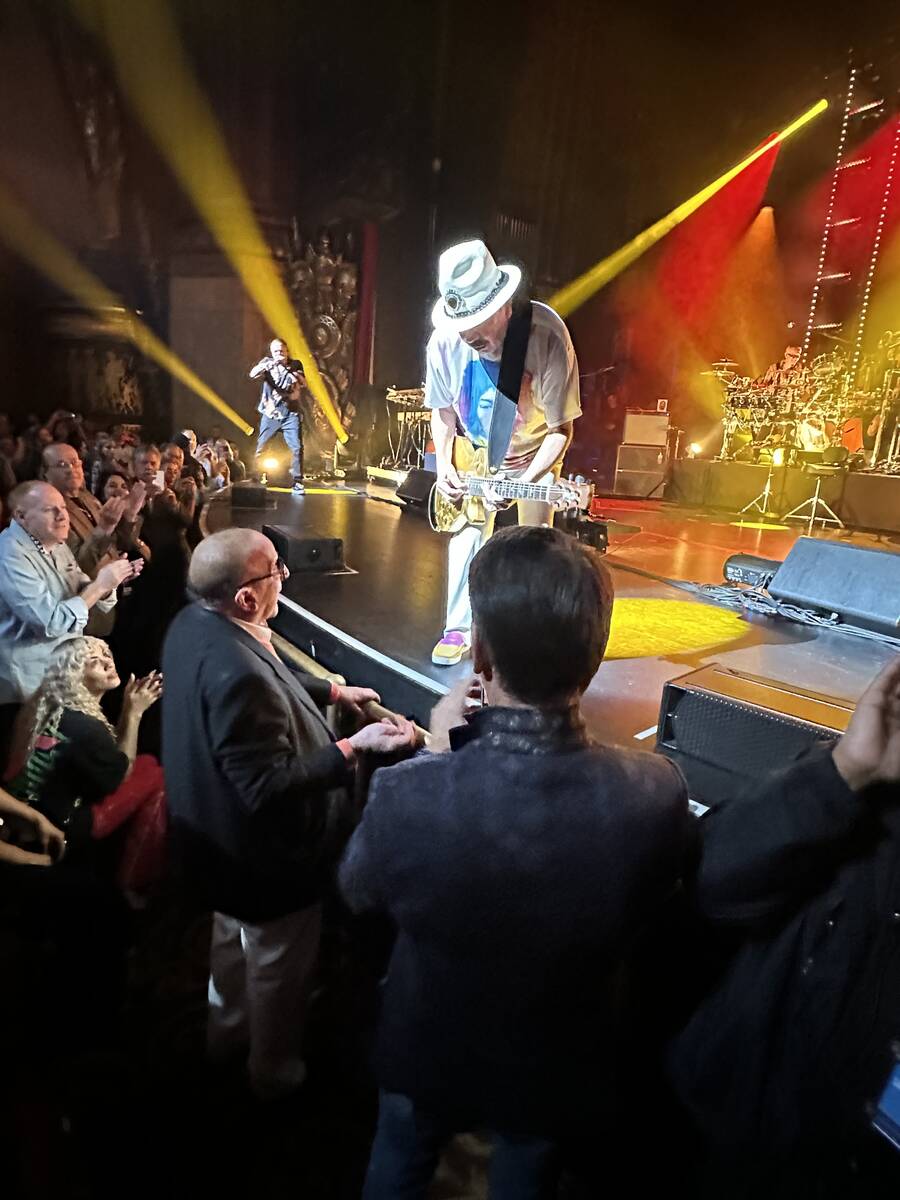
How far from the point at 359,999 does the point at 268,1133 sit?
0.47 m

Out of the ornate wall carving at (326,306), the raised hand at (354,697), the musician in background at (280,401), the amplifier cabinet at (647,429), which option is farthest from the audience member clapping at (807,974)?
the ornate wall carving at (326,306)

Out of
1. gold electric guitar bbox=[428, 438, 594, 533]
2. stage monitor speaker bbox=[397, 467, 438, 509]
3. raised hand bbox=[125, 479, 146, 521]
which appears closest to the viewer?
gold electric guitar bbox=[428, 438, 594, 533]

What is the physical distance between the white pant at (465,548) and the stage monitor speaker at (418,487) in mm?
4928

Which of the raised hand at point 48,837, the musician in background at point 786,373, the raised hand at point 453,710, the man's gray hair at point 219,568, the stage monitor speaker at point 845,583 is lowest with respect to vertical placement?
the raised hand at point 48,837

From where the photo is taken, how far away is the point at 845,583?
371 centimetres

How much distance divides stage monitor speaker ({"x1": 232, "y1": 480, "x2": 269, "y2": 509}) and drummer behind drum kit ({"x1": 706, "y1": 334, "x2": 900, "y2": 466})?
246 inches

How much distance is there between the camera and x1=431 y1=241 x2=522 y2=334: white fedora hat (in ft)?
8.24

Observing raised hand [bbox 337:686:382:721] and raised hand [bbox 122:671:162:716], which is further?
raised hand [bbox 122:671:162:716]

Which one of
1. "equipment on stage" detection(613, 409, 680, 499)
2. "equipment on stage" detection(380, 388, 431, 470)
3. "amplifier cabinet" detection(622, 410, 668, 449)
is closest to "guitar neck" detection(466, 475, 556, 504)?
"equipment on stage" detection(380, 388, 431, 470)

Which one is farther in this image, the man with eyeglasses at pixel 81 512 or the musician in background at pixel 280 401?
the musician in background at pixel 280 401

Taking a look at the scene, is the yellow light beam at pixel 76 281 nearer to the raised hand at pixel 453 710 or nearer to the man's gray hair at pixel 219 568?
the man's gray hair at pixel 219 568

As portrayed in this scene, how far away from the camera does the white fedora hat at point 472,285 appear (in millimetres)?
2512

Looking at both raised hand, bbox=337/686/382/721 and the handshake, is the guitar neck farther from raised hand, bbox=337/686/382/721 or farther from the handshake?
the handshake

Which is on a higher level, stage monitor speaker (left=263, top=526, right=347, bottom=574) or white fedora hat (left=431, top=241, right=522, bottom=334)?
white fedora hat (left=431, top=241, right=522, bottom=334)
